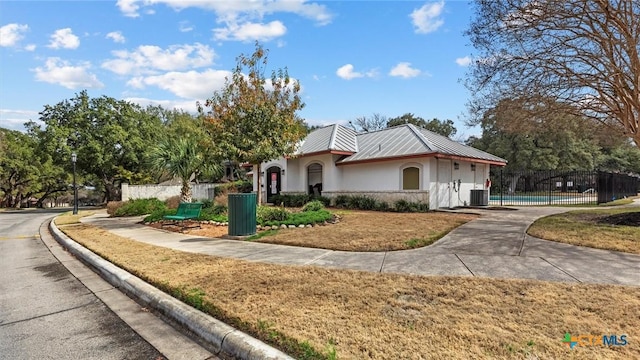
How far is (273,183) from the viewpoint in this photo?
81.8ft

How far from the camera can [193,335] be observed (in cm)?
396

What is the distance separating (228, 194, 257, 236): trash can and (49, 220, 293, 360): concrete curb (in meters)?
3.41

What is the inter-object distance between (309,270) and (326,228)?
4878mm

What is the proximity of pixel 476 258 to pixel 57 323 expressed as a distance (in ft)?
22.0

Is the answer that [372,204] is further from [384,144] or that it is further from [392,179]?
[384,144]

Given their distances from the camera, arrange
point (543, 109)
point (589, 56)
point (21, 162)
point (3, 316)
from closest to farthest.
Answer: point (3, 316), point (589, 56), point (543, 109), point (21, 162)

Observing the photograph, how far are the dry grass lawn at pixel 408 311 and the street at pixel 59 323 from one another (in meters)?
0.84

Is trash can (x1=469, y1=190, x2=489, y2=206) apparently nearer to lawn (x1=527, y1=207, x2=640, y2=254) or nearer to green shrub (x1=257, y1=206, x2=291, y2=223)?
lawn (x1=527, y1=207, x2=640, y2=254)

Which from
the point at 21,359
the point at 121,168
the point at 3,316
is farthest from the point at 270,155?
the point at 121,168

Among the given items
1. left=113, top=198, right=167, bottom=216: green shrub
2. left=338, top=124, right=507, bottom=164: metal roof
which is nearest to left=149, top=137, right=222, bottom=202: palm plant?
left=113, top=198, right=167, bottom=216: green shrub

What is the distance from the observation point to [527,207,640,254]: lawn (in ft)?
24.4

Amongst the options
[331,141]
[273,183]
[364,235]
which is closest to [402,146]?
[331,141]

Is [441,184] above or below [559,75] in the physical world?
below

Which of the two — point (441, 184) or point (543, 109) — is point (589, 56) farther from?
point (441, 184)
